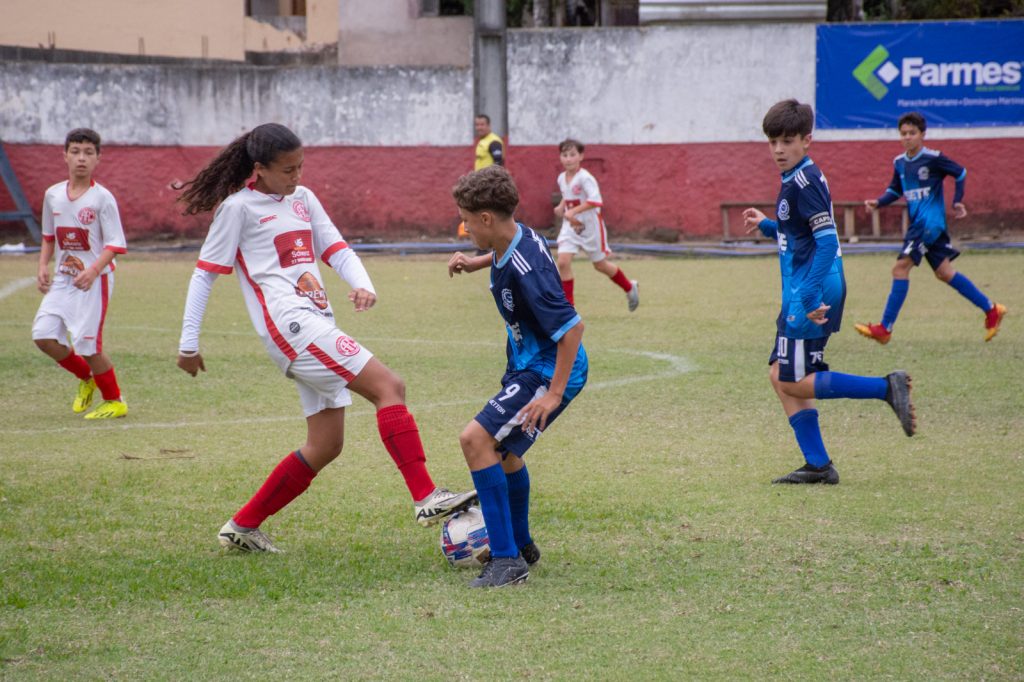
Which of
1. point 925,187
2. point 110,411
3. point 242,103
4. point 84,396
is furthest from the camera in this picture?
point 242,103

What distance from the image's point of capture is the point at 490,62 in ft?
74.0

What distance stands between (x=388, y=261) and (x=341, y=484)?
14152 mm

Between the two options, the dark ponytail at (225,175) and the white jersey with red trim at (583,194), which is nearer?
the dark ponytail at (225,175)

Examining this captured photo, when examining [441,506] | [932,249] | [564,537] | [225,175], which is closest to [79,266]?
[225,175]

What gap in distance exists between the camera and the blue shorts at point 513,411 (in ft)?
14.9

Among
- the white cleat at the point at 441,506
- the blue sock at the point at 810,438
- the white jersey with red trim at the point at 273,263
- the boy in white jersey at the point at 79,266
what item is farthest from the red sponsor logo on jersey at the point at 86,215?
the blue sock at the point at 810,438

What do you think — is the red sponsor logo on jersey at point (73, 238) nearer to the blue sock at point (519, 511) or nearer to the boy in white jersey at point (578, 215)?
the blue sock at point (519, 511)

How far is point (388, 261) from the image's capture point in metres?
20.3

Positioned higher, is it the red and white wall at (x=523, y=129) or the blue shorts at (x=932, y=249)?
the red and white wall at (x=523, y=129)

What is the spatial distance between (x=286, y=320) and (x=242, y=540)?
37.5 inches

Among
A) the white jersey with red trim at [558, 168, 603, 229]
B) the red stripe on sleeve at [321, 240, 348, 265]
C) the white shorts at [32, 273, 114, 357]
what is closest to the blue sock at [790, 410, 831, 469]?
the red stripe on sleeve at [321, 240, 348, 265]

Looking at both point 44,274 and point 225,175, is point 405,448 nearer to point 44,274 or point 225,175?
point 225,175

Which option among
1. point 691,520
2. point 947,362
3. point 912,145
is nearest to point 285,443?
point 691,520

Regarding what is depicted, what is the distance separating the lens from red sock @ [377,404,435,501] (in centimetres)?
509
